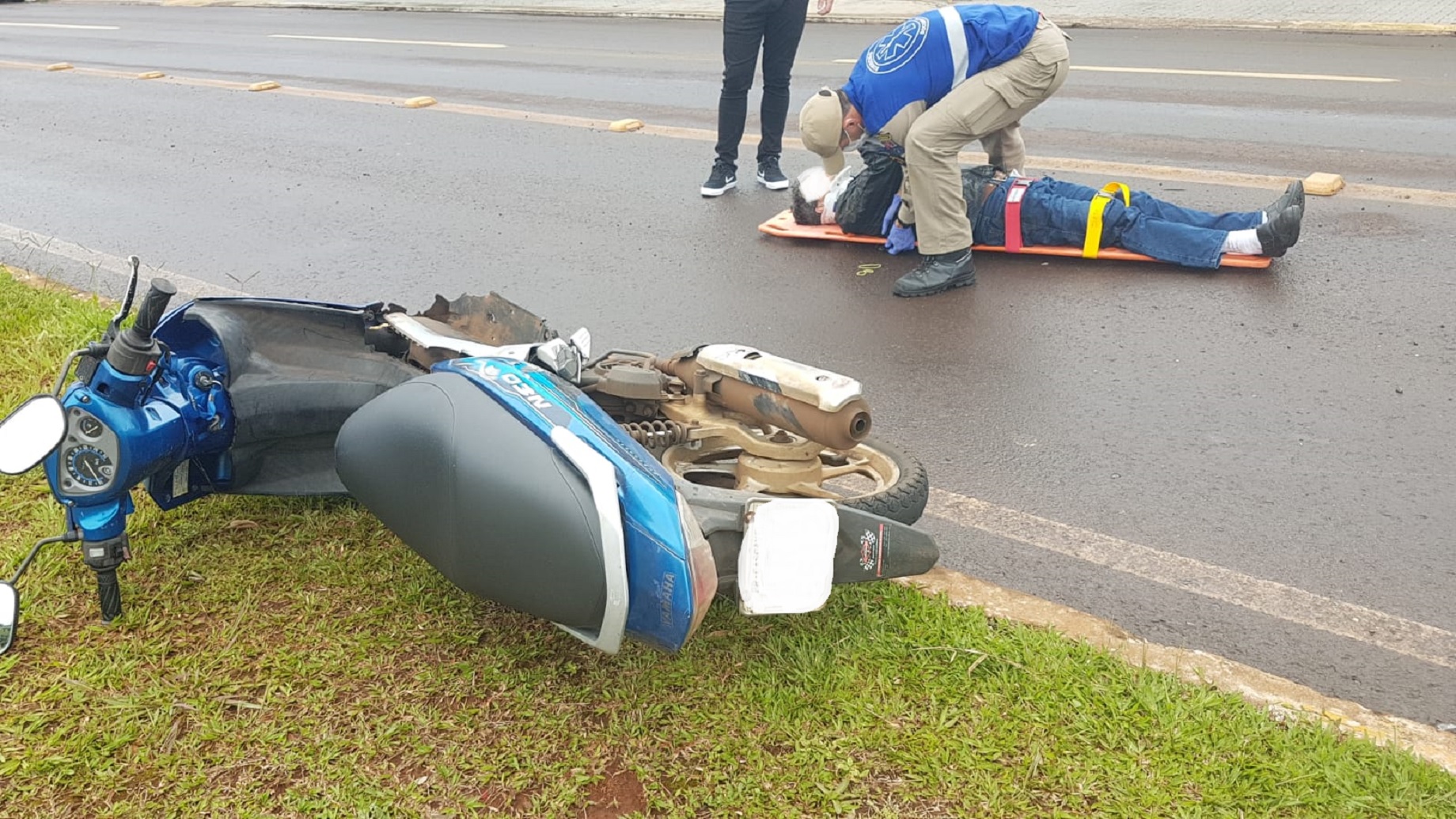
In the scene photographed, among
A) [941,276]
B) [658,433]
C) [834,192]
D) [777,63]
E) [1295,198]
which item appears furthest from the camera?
[777,63]

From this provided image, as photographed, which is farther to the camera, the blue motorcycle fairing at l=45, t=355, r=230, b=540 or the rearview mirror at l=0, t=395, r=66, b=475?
the blue motorcycle fairing at l=45, t=355, r=230, b=540

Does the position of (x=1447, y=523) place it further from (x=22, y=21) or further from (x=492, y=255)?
(x=22, y=21)

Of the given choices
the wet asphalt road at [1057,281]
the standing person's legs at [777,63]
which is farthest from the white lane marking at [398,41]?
the standing person's legs at [777,63]

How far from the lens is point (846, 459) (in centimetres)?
320

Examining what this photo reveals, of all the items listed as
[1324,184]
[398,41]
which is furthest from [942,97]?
[398,41]

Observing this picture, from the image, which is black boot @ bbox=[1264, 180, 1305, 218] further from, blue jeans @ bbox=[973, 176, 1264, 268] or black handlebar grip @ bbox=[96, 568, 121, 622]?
black handlebar grip @ bbox=[96, 568, 121, 622]

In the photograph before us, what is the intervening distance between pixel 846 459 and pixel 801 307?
7.40ft

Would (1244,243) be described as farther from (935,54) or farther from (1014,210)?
(935,54)

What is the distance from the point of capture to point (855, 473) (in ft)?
10.4

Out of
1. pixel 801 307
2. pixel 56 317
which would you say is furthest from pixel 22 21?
pixel 801 307

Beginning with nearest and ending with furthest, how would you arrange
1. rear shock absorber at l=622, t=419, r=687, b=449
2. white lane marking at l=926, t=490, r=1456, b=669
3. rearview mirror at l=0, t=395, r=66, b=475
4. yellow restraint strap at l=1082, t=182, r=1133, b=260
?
rearview mirror at l=0, t=395, r=66, b=475 → white lane marking at l=926, t=490, r=1456, b=669 → rear shock absorber at l=622, t=419, r=687, b=449 → yellow restraint strap at l=1082, t=182, r=1133, b=260

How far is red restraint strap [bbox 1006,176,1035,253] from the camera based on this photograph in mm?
5664

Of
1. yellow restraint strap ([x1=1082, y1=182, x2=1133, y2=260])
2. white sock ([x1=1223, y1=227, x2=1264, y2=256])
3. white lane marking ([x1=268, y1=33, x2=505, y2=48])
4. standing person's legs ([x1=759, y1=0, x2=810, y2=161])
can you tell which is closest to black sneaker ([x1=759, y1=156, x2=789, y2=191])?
standing person's legs ([x1=759, y1=0, x2=810, y2=161])

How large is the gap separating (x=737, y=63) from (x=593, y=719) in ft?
17.8
